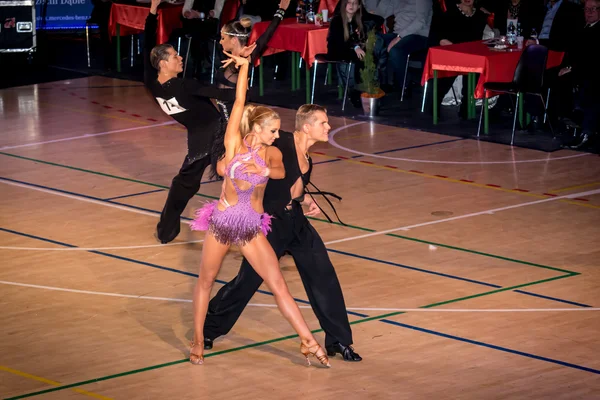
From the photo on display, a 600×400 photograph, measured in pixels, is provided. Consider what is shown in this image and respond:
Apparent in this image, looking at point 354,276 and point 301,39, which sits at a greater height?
point 301,39

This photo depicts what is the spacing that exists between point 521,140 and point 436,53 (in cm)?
151

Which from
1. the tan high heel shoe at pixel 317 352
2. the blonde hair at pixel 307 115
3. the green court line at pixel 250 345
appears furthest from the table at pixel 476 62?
the tan high heel shoe at pixel 317 352

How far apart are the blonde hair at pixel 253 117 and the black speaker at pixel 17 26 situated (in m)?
13.8

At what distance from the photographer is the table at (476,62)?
561 inches

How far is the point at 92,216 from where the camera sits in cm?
1102

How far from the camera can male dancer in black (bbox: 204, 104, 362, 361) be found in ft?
23.6

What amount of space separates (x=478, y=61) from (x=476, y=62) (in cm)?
4

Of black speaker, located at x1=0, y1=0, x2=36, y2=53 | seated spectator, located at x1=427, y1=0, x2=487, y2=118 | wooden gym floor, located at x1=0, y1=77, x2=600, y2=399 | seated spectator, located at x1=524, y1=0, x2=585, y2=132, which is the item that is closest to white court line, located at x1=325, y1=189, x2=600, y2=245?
wooden gym floor, located at x1=0, y1=77, x2=600, y2=399

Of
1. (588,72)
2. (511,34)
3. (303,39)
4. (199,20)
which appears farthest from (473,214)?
(199,20)

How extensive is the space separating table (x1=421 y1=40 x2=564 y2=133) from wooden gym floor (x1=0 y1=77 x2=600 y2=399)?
0.82m

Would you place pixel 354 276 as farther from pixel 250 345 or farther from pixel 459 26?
pixel 459 26

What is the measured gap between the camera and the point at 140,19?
62.0 feet

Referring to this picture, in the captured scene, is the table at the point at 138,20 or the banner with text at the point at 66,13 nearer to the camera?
the table at the point at 138,20

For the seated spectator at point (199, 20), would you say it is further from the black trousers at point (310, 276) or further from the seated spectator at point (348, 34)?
the black trousers at point (310, 276)
